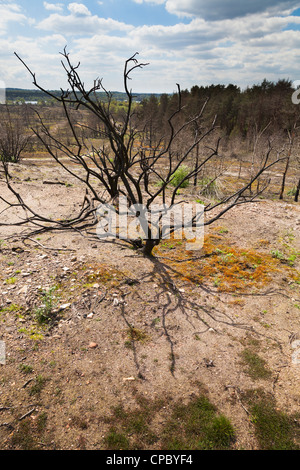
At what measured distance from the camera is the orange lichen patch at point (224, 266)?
14.5 ft

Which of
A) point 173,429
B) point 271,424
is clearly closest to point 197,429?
point 173,429

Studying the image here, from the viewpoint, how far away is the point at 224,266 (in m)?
4.86

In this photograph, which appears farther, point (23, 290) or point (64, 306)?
point (23, 290)

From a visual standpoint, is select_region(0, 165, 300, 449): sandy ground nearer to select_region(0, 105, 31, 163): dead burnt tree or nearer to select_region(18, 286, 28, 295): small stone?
select_region(18, 286, 28, 295): small stone

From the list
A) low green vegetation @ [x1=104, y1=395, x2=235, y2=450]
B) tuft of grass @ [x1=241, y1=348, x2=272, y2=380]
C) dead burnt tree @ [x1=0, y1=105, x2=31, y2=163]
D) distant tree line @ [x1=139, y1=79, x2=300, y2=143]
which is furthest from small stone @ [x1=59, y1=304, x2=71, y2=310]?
distant tree line @ [x1=139, y1=79, x2=300, y2=143]

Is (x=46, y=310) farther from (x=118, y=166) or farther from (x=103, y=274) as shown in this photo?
(x=118, y=166)

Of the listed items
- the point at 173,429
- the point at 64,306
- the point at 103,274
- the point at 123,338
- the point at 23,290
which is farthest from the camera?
the point at 103,274

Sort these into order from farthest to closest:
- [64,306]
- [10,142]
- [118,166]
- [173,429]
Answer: [10,142] → [118,166] → [64,306] → [173,429]

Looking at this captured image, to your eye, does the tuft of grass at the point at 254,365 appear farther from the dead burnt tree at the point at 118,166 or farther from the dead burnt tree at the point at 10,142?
the dead burnt tree at the point at 10,142

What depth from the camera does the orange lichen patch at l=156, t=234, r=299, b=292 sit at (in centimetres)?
441

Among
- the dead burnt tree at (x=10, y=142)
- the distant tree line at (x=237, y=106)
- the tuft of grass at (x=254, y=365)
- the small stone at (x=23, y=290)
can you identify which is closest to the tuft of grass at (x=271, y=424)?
the tuft of grass at (x=254, y=365)

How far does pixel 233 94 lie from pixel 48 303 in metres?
42.2

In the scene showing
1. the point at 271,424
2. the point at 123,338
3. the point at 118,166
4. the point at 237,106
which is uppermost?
the point at 237,106
